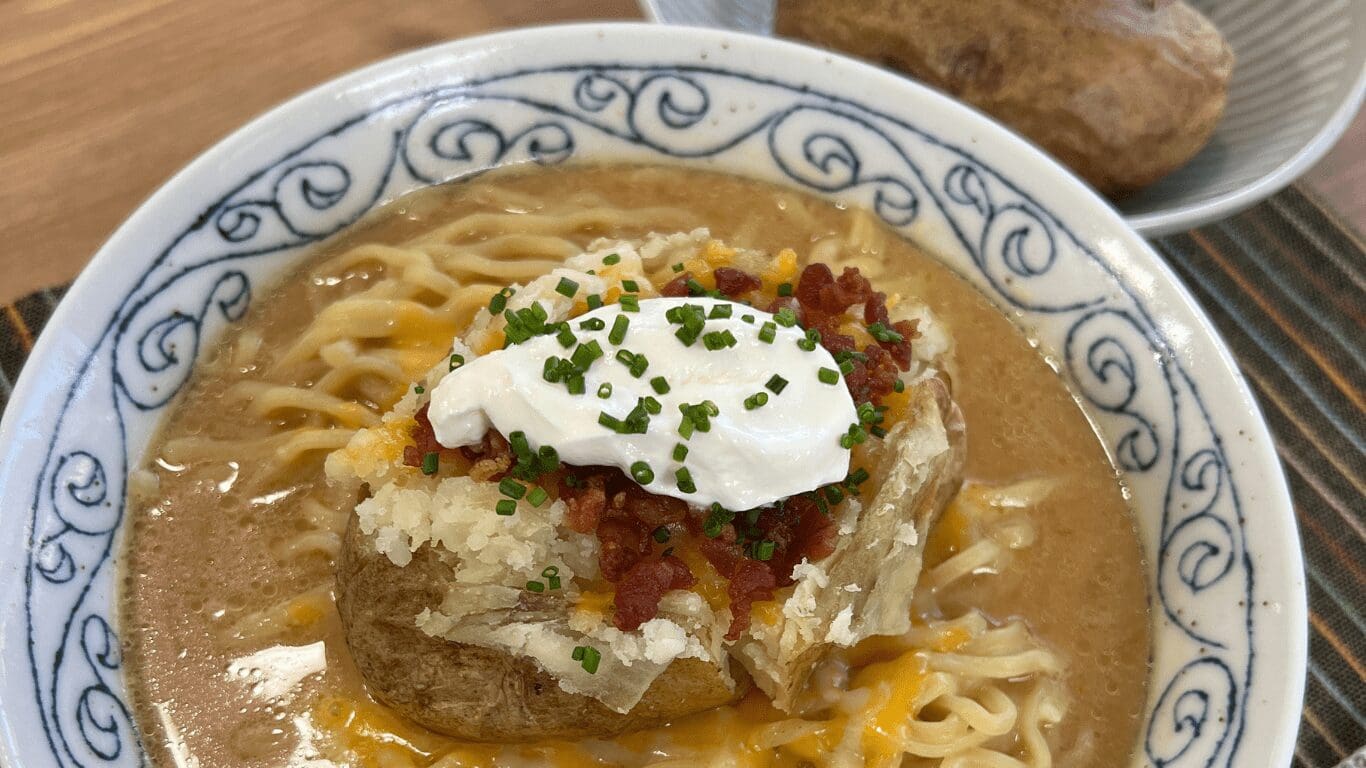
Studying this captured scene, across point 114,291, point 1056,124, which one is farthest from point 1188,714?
point 114,291

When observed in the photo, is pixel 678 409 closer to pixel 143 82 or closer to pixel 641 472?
pixel 641 472

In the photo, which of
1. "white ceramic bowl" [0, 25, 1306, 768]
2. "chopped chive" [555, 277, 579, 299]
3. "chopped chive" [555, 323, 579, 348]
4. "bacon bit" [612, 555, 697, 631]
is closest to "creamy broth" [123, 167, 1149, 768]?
"white ceramic bowl" [0, 25, 1306, 768]

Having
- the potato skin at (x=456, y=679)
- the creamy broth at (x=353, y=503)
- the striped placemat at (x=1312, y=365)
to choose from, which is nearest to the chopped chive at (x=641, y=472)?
the potato skin at (x=456, y=679)

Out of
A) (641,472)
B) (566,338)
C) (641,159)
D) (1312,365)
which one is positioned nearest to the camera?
(641,472)

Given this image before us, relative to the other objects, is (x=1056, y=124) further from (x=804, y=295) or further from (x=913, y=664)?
(x=913, y=664)

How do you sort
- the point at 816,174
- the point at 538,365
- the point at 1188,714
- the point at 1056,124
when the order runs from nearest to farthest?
1. the point at 538,365
2. the point at 1188,714
3. the point at 816,174
4. the point at 1056,124

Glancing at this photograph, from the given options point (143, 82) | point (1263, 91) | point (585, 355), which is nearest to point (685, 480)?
point (585, 355)

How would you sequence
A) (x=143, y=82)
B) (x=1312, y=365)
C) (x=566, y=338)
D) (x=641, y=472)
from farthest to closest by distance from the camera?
(x=143, y=82) → (x=1312, y=365) → (x=566, y=338) → (x=641, y=472)
